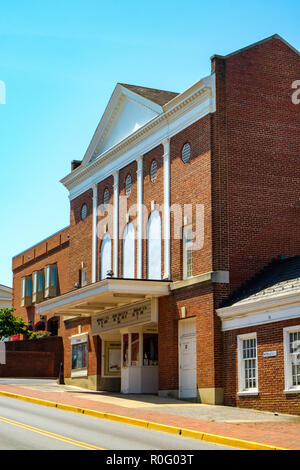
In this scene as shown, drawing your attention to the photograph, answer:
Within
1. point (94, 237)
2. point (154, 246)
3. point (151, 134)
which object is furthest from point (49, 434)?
point (94, 237)

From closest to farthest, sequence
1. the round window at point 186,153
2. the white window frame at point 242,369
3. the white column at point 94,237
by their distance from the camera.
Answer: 1. the white window frame at point 242,369
2. the round window at point 186,153
3. the white column at point 94,237

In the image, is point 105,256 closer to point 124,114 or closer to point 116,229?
point 116,229

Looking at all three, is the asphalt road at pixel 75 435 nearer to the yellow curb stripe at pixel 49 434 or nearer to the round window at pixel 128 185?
the yellow curb stripe at pixel 49 434

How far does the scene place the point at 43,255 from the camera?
5350 cm

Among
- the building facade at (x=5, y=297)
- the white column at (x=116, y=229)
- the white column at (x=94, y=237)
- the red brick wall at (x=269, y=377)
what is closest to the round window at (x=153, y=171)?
the white column at (x=116, y=229)

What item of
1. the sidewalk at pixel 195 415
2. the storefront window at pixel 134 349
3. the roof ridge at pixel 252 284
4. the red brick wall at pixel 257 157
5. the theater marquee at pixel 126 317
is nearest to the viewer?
the sidewalk at pixel 195 415

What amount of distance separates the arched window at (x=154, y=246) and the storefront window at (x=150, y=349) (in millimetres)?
2596

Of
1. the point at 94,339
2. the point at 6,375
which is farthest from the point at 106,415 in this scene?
the point at 6,375

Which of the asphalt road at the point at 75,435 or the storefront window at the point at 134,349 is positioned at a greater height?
the storefront window at the point at 134,349

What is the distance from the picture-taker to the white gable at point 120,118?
32503mm

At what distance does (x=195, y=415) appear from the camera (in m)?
21.9

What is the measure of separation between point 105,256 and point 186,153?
336 inches

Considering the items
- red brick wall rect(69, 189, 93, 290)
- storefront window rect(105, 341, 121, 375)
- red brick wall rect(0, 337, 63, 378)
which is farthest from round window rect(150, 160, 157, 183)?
red brick wall rect(0, 337, 63, 378)
